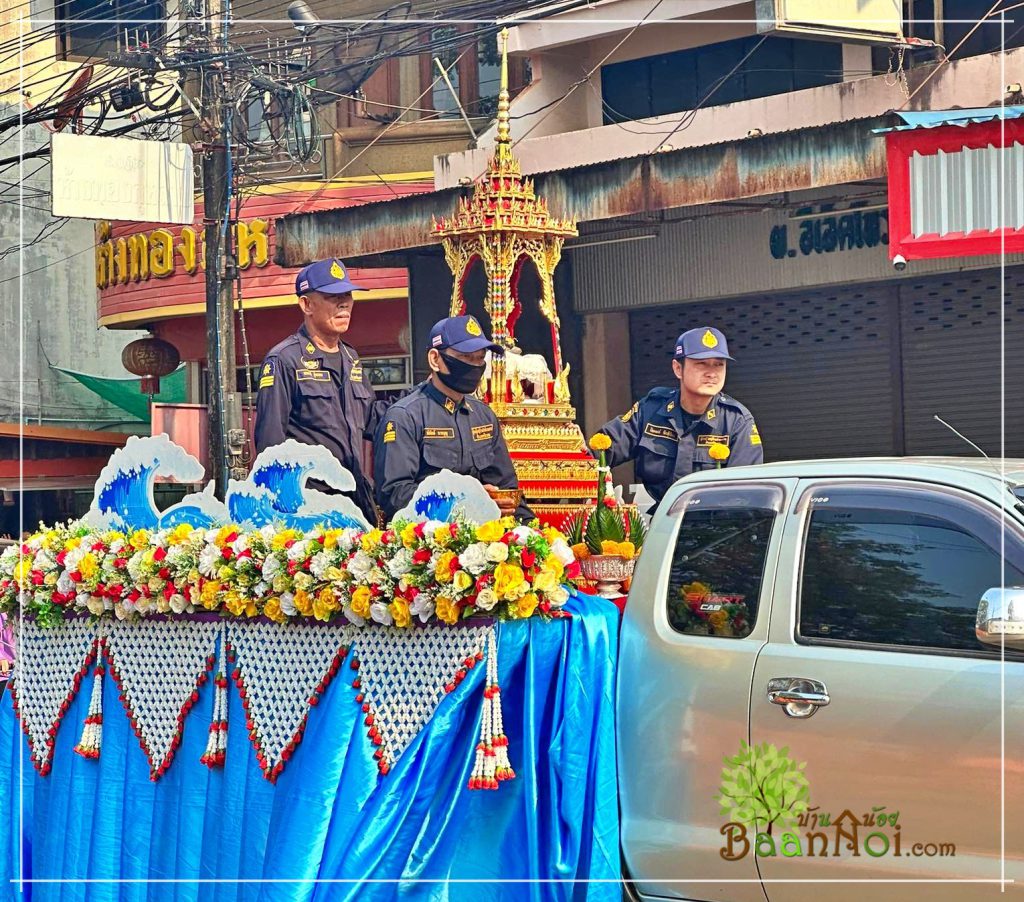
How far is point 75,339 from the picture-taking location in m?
Result: 26.5

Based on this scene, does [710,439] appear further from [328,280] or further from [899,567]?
[899,567]

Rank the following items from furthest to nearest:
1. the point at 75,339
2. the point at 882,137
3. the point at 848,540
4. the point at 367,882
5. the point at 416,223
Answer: the point at 75,339, the point at 416,223, the point at 882,137, the point at 367,882, the point at 848,540

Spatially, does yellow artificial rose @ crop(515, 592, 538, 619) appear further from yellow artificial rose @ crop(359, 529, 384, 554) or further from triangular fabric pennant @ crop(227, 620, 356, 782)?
triangular fabric pennant @ crop(227, 620, 356, 782)

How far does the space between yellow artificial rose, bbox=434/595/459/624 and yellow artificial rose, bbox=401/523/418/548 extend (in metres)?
0.21

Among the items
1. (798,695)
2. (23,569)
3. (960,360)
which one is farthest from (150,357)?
(798,695)

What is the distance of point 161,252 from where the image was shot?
2100 cm

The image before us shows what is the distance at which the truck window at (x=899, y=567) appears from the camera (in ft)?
13.5

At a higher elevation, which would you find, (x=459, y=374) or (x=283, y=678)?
(x=459, y=374)

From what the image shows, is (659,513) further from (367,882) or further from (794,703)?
(367,882)

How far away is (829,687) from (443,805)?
130cm

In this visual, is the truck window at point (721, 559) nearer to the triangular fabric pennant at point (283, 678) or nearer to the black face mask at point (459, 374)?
the triangular fabric pennant at point (283, 678)

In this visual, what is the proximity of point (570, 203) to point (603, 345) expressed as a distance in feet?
10.4

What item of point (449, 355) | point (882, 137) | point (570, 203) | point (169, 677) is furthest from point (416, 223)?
point (169, 677)

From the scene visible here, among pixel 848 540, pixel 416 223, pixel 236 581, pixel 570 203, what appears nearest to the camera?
pixel 848 540
